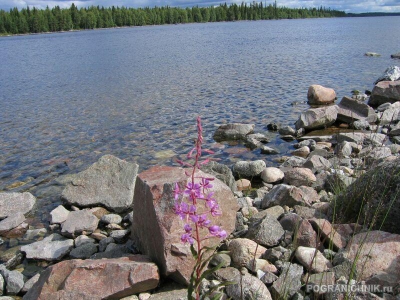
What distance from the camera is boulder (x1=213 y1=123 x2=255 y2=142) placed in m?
14.8

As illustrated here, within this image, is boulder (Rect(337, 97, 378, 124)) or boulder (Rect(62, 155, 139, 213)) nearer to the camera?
boulder (Rect(62, 155, 139, 213))

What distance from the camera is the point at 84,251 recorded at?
7285mm

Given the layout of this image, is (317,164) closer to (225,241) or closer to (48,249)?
(225,241)

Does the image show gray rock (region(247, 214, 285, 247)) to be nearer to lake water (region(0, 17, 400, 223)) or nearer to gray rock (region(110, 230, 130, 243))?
gray rock (region(110, 230, 130, 243))

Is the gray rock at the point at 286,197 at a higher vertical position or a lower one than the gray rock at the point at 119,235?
higher

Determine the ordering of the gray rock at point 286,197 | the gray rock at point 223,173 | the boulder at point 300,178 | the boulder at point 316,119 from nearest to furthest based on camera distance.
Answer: the gray rock at point 286,197
the gray rock at point 223,173
the boulder at point 300,178
the boulder at point 316,119

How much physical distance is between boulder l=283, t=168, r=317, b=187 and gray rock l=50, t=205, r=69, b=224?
566cm

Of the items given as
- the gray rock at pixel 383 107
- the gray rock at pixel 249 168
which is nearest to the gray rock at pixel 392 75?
the gray rock at pixel 383 107

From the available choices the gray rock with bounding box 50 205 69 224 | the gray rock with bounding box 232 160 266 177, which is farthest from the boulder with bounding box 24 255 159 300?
the gray rock with bounding box 232 160 266 177

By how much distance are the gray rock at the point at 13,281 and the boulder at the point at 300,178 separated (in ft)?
21.6

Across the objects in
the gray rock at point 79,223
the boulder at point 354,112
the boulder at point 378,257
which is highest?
the boulder at point 378,257

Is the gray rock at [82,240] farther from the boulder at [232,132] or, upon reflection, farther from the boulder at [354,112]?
the boulder at [354,112]

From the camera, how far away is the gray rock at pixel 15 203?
933cm

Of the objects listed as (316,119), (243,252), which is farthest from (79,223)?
(316,119)
